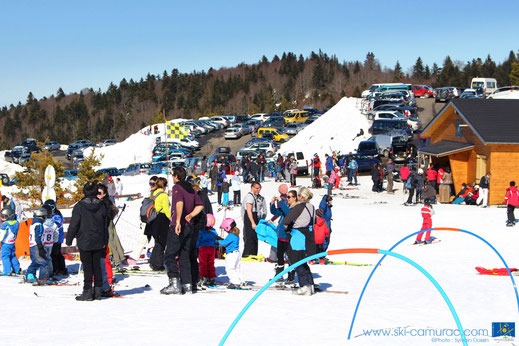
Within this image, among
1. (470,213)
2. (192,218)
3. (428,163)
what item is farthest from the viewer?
(428,163)

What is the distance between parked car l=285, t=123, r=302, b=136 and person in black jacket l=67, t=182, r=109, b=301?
4383cm

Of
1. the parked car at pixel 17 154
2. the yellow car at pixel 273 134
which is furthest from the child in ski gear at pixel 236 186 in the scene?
the parked car at pixel 17 154

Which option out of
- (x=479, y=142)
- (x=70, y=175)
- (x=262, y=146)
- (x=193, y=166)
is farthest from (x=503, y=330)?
(x=70, y=175)

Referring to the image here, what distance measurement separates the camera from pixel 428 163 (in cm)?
2977

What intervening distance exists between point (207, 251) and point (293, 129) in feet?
140

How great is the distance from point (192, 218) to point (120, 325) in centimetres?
204

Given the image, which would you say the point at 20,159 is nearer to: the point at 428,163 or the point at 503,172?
the point at 428,163

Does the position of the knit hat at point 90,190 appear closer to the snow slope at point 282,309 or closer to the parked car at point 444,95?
the snow slope at point 282,309

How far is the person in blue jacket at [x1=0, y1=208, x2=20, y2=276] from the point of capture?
10375 millimetres

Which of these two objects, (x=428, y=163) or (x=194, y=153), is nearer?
(x=428, y=163)

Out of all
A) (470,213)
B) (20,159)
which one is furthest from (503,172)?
(20,159)

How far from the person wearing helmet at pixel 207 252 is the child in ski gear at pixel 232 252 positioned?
0.20 metres

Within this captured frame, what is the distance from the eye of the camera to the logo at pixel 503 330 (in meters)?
7.69

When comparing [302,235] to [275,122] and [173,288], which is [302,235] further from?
[275,122]
